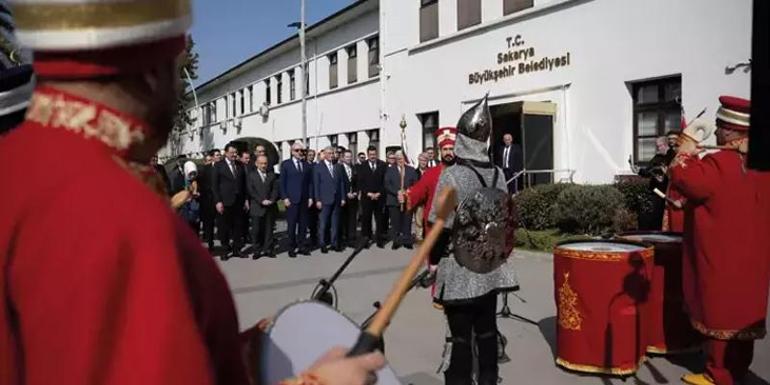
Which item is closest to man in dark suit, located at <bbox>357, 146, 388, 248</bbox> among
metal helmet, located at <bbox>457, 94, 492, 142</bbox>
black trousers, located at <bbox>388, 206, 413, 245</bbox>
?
black trousers, located at <bbox>388, 206, 413, 245</bbox>

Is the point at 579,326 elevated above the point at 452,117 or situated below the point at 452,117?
below

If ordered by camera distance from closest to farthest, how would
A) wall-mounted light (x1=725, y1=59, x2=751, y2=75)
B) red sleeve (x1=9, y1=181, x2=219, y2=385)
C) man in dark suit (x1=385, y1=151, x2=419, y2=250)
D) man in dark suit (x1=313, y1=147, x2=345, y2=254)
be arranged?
red sleeve (x1=9, y1=181, x2=219, y2=385) → wall-mounted light (x1=725, y1=59, x2=751, y2=75) → man in dark suit (x1=313, y1=147, x2=345, y2=254) → man in dark suit (x1=385, y1=151, x2=419, y2=250)

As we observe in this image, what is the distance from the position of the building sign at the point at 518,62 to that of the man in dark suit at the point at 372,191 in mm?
4921

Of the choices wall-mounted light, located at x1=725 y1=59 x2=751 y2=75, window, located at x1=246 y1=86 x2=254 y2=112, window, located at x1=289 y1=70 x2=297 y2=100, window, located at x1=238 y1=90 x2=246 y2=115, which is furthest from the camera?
window, located at x1=238 y1=90 x2=246 y2=115

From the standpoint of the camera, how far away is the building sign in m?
15.4

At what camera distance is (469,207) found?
163 inches

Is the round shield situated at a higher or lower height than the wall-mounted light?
lower

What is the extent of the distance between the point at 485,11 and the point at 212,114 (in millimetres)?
39163

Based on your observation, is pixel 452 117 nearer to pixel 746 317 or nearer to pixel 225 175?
pixel 225 175

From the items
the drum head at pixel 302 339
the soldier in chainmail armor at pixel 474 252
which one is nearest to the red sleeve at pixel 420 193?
the soldier in chainmail armor at pixel 474 252

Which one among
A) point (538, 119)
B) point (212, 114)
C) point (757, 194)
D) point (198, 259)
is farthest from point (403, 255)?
point (212, 114)

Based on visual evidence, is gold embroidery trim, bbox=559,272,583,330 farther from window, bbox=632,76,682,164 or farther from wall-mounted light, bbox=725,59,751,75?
window, bbox=632,76,682,164

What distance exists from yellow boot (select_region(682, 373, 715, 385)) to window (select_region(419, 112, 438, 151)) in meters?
16.3

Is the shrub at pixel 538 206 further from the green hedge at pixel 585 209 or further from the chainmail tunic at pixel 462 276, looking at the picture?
the chainmail tunic at pixel 462 276
